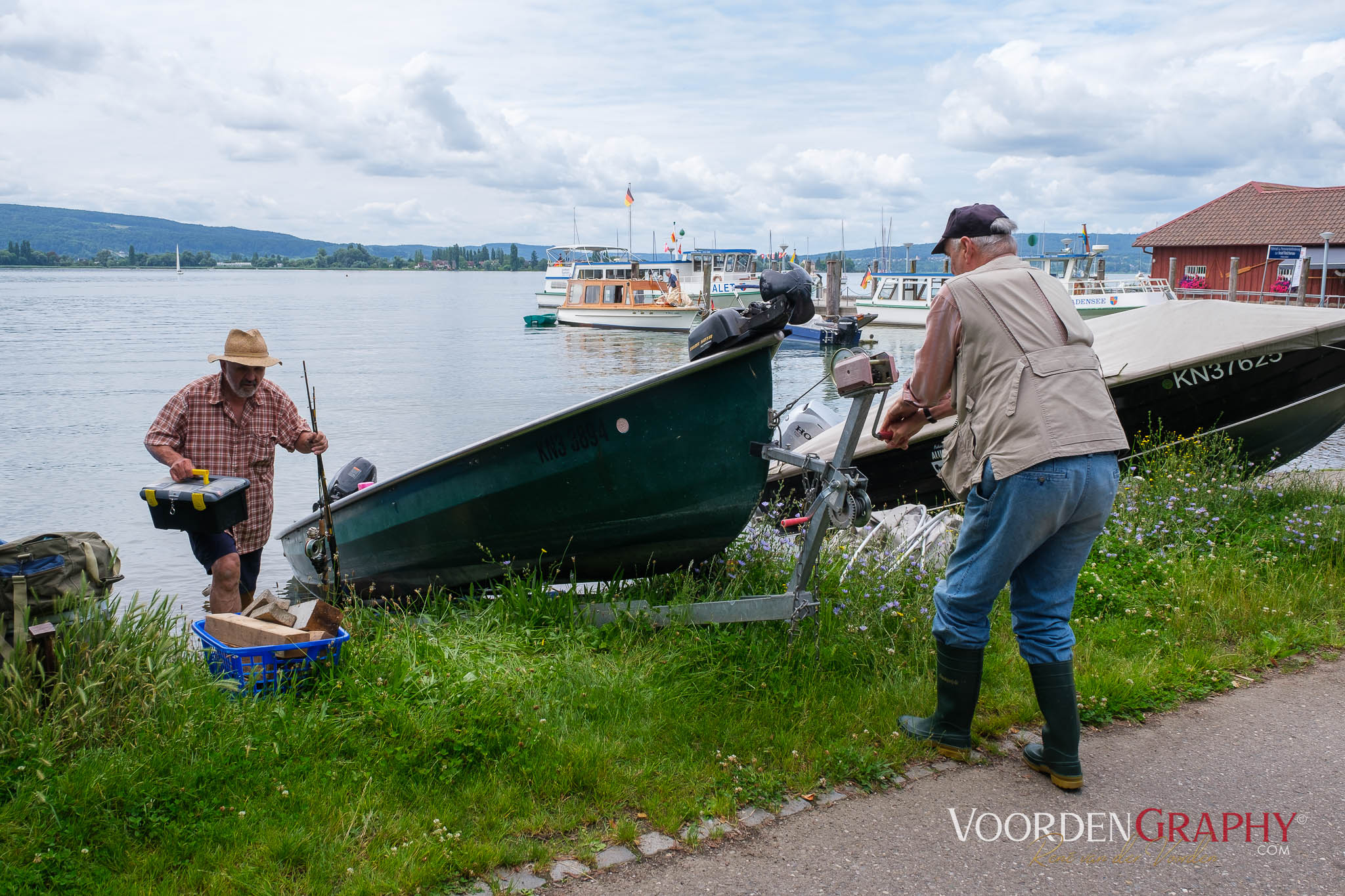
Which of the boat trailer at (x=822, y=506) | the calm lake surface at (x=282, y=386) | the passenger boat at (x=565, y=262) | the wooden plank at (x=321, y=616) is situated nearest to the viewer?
the boat trailer at (x=822, y=506)

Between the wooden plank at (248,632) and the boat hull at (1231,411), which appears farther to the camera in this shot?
the boat hull at (1231,411)

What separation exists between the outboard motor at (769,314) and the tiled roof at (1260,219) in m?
44.7

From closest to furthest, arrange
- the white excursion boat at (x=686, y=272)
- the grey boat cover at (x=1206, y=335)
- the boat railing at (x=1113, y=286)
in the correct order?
1. the grey boat cover at (x=1206, y=335)
2. the boat railing at (x=1113, y=286)
3. the white excursion boat at (x=686, y=272)

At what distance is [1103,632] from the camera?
4.83 meters

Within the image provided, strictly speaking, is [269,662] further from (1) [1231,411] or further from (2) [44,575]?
(1) [1231,411]

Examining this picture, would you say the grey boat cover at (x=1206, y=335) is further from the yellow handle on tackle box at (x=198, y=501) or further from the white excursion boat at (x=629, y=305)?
the white excursion boat at (x=629, y=305)

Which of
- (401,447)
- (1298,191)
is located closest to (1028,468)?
(401,447)

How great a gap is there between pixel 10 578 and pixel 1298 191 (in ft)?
178

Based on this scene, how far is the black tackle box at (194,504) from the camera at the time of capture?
452 centimetres

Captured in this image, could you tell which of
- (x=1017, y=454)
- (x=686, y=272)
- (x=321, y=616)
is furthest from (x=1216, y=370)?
(x=686, y=272)

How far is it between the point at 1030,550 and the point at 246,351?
3967 mm

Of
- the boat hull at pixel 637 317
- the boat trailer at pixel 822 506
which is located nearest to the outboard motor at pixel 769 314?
the boat trailer at pixel 822 506

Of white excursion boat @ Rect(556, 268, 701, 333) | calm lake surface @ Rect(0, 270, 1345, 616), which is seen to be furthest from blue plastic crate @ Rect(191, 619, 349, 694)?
white excursion boat @ Rect(556, 268, 701, 333)

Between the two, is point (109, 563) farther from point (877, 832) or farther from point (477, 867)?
point (877, 832)
